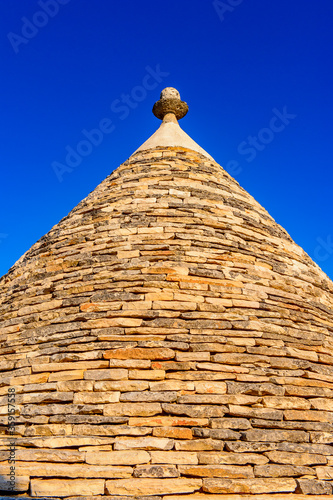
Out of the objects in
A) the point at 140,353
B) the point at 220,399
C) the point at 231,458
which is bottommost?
the point at 231,458

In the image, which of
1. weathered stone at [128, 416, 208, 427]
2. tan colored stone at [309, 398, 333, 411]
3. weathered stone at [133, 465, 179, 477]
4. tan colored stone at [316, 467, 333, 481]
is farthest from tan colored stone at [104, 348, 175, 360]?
tan colored stone at [316, 467, 333, 481]

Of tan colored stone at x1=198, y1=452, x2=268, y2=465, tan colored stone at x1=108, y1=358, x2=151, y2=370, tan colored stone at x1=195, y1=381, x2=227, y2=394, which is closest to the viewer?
tan colored stone at x1=198, y1=452, x2=268, y2=465

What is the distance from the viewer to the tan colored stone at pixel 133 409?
345cm

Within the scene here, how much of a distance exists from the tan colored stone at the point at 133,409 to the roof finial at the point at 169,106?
638 cm

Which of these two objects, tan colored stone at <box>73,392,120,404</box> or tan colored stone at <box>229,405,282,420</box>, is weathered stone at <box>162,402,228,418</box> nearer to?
tan colored stone at <box>229,405,282,420</box>

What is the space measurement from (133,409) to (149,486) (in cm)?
60

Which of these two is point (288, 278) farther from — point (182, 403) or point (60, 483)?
point (60, 483)

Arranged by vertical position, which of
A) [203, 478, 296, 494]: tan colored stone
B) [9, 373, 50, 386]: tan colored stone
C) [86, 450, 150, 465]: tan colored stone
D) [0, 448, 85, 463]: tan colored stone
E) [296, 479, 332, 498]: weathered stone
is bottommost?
[296, 479, 332, 498]: weathered stone

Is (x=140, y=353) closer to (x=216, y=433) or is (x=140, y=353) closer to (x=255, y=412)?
(x=216, y=433)

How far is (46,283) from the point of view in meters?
5.01

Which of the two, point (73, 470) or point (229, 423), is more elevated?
point (229, 423)

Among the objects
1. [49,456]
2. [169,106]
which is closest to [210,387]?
[49,456]

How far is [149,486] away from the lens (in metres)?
3.06

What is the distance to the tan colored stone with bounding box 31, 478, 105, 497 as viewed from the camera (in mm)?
3029
